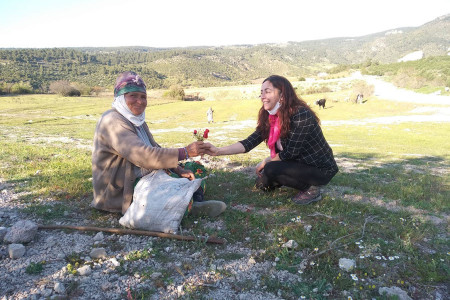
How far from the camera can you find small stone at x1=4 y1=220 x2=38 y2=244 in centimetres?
319

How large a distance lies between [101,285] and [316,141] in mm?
3233

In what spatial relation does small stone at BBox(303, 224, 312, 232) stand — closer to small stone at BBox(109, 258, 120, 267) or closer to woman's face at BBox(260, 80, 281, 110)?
woman's face at BBox(260, 80, 281, 110)

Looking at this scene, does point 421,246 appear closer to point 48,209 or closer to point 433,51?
point 48,209

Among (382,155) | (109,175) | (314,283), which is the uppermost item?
(109,175)

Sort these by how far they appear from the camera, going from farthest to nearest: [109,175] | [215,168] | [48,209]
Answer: [215,168]
[48,209]
[109,175]

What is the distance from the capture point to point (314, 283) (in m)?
2.57

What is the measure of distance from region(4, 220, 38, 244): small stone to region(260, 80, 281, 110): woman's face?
328cm

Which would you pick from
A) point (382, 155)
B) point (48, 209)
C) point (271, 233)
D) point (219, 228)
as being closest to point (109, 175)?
point (48, 209)

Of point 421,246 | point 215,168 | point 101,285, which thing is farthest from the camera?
point 215,168

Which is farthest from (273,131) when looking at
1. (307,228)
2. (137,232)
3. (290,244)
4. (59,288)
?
(59,288)

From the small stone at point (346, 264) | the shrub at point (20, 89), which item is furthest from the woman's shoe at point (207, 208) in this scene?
the shrub at point (20, 89)

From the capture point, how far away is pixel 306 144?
4340mm

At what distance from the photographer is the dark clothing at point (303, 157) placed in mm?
4172

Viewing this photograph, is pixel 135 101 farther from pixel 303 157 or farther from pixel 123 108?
pixel 303 157
